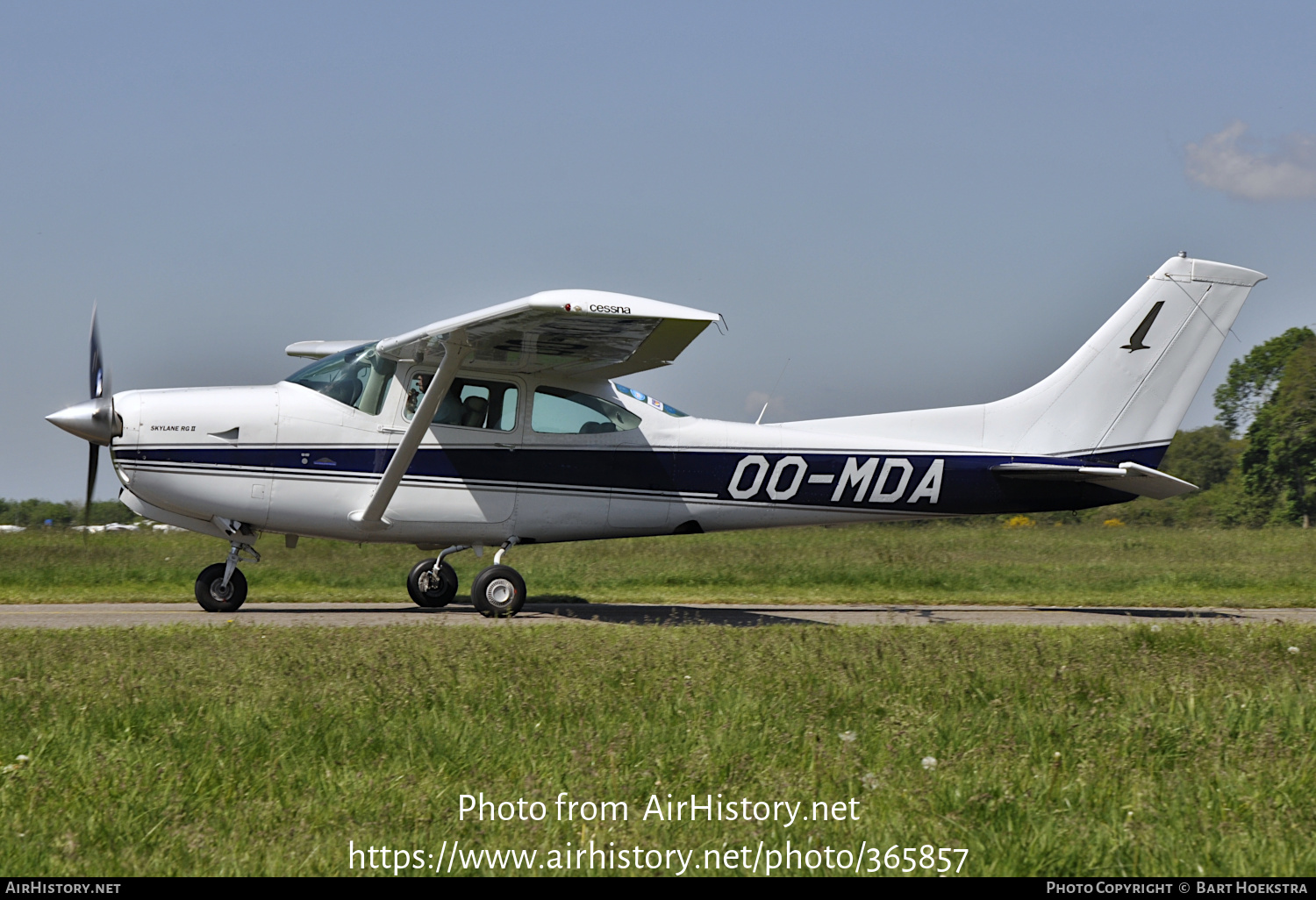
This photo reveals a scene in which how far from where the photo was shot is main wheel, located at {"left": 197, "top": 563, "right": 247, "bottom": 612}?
10.8 m

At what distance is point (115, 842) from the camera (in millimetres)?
3617

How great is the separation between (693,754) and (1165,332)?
951cm

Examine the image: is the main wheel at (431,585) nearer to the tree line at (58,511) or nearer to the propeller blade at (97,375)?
the propeller blade at (97,375)

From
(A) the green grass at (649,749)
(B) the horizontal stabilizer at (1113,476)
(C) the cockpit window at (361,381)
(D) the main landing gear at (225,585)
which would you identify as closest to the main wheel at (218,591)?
(D) the main landing gear at (225,585)

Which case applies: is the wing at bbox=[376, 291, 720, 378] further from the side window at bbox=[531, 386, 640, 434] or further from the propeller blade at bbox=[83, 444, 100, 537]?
the propeller blade at bbox=[83, 444, 100, 537]

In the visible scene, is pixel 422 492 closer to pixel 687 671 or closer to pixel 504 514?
pixel 504 514

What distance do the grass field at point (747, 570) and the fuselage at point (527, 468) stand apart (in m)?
1.92

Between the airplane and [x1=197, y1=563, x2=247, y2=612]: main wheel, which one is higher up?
the airplane

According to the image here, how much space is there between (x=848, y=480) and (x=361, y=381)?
4.96m

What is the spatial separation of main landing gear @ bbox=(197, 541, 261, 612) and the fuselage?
45 cm

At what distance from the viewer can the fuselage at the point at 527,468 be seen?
1037cm

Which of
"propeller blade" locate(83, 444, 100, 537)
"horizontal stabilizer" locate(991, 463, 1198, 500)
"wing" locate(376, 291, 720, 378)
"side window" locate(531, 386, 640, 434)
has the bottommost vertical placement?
"propeller blade" locate(83, 444, 100, 537)

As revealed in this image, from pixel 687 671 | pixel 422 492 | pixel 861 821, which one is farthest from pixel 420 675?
pixel 422 492

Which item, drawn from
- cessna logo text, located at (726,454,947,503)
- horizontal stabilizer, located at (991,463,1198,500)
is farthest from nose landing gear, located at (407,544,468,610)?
horizontal stabilizer, located at (991,463,1198,500)
